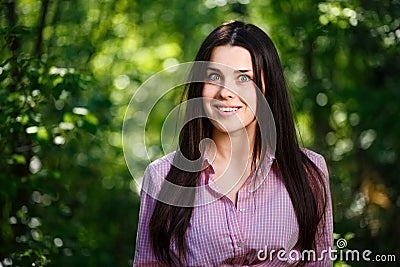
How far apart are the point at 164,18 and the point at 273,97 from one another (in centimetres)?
335

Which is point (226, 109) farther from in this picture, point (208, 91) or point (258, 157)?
point (258, 157)

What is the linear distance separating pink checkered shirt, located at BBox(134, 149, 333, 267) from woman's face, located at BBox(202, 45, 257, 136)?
16 centimetres

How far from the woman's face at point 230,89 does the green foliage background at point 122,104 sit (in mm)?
797

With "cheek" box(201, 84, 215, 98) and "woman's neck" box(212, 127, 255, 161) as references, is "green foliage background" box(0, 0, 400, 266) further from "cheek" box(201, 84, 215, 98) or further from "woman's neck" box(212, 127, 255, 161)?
"cheek" box(201, 84, 215, 98)

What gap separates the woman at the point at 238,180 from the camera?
253cm

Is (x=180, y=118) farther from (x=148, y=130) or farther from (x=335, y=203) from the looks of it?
(x=148, y=130)

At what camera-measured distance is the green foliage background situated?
377cm

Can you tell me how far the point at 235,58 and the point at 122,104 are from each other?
10.8 feet

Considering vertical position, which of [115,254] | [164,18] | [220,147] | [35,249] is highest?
[164,18]

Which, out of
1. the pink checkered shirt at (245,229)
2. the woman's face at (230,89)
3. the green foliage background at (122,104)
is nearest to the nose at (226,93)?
the woman's face at (230,89)

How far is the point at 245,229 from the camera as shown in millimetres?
2539

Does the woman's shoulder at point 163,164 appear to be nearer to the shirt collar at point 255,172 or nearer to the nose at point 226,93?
the shirt collar at point 255,172

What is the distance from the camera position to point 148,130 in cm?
614

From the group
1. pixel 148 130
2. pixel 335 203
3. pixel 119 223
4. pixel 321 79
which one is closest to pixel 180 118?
pixel 335 203
